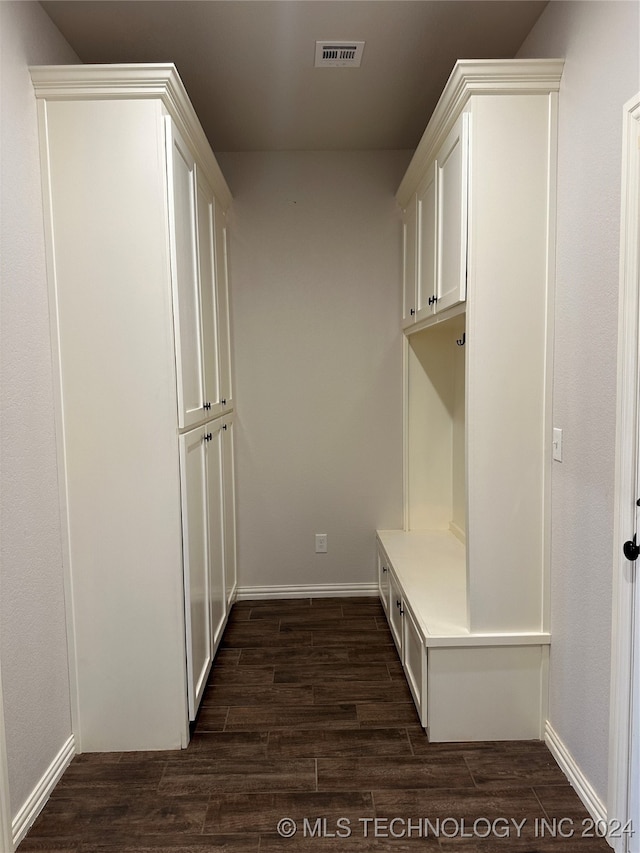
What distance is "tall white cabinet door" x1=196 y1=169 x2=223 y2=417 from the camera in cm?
268

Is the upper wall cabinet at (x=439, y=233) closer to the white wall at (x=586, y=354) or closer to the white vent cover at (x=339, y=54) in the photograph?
the white wall at (x=586, y=354)

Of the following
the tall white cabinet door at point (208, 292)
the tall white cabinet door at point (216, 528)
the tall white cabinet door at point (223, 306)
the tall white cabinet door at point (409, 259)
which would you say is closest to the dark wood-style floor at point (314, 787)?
the tall white cabinet door at point (216, 528)

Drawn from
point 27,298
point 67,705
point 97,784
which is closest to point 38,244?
point 27,298

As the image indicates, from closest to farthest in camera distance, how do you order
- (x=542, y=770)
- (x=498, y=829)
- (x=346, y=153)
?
(x=498, y=829), (x=542, y=770), (x=346, y=153)

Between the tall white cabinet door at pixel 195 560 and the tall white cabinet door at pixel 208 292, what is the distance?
0.28 meters

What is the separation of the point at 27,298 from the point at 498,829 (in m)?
2.25

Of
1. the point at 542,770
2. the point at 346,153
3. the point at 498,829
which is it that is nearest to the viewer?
the point at 498,829

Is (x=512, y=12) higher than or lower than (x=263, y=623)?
higher

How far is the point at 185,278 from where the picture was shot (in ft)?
7.69

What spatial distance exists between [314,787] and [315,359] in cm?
231

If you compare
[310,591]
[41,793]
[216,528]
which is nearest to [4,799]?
[41,793]

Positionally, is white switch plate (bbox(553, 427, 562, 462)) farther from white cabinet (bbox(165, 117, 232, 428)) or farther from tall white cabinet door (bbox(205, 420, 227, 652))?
tall white cabinet door (bbox(205, 420, 227, 652))

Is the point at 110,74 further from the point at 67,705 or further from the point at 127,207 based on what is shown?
the point at 67,705

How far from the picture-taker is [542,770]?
2.09 metres
